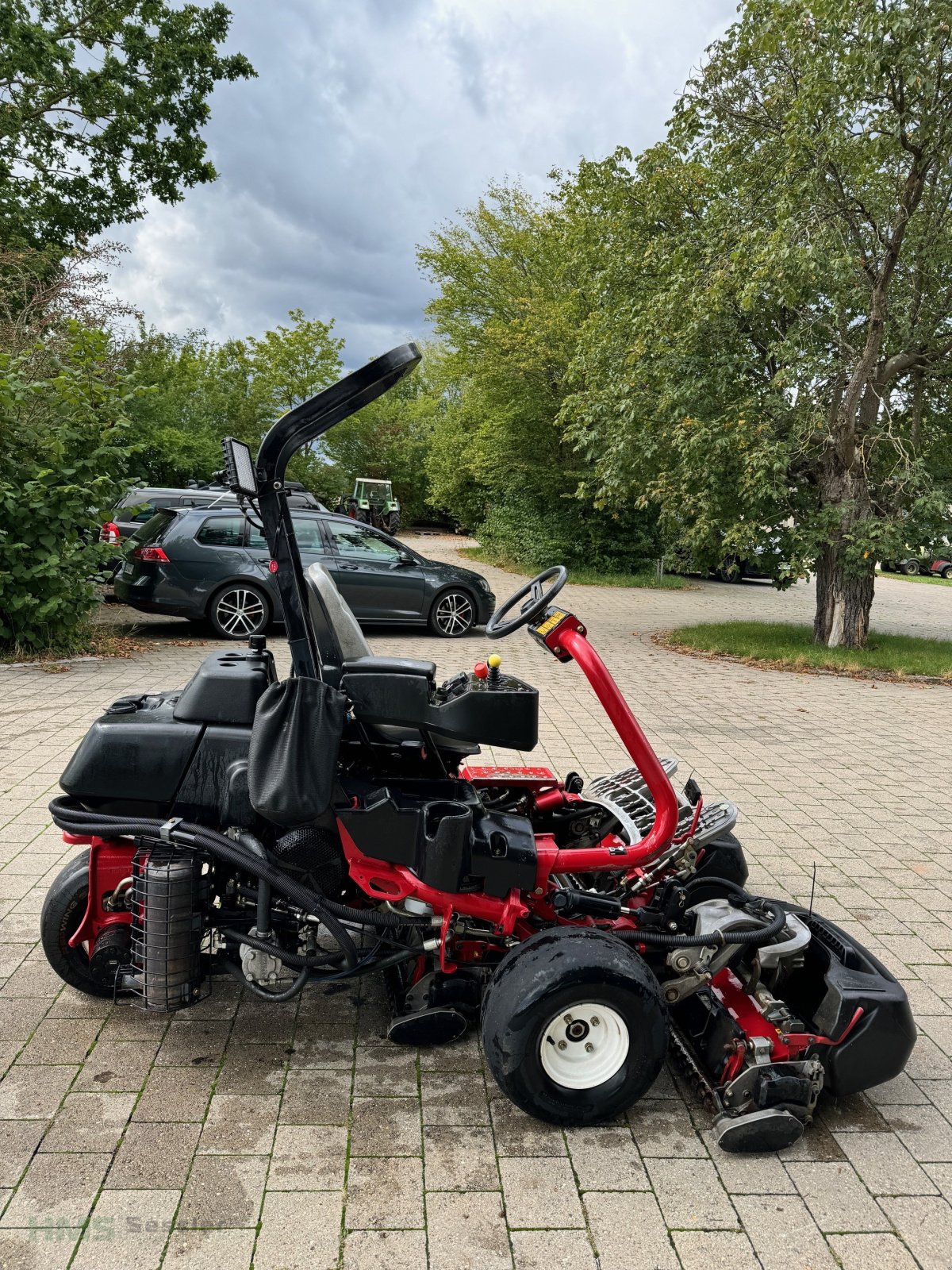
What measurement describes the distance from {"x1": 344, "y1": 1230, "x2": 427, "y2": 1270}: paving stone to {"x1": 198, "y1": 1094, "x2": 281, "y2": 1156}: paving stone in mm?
422

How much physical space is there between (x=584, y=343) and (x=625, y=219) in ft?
6.17

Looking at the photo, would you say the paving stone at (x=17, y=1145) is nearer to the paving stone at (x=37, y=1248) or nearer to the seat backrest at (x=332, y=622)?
the paving stone at (x=37, y=1248)

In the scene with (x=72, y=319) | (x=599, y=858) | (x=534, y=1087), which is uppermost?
(x=72, y=319)

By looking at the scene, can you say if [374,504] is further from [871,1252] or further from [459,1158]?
[871,1252]

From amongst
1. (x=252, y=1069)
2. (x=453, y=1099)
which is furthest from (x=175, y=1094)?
(x=453, y=1099)

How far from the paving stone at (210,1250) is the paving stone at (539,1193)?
26.2 inches

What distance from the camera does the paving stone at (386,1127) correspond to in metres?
2.59

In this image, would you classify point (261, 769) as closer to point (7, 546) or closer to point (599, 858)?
point (599, 858)

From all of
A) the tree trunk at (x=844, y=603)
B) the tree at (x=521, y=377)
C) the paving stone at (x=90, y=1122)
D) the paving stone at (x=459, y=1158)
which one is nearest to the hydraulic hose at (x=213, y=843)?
the paving stone at (x=459, y=1158)

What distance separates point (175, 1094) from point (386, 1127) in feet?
2.18

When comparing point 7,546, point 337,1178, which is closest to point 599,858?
point 337,1178

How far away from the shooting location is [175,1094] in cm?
278

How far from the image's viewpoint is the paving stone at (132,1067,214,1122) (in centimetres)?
268

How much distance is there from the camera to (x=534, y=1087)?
2633 mm
